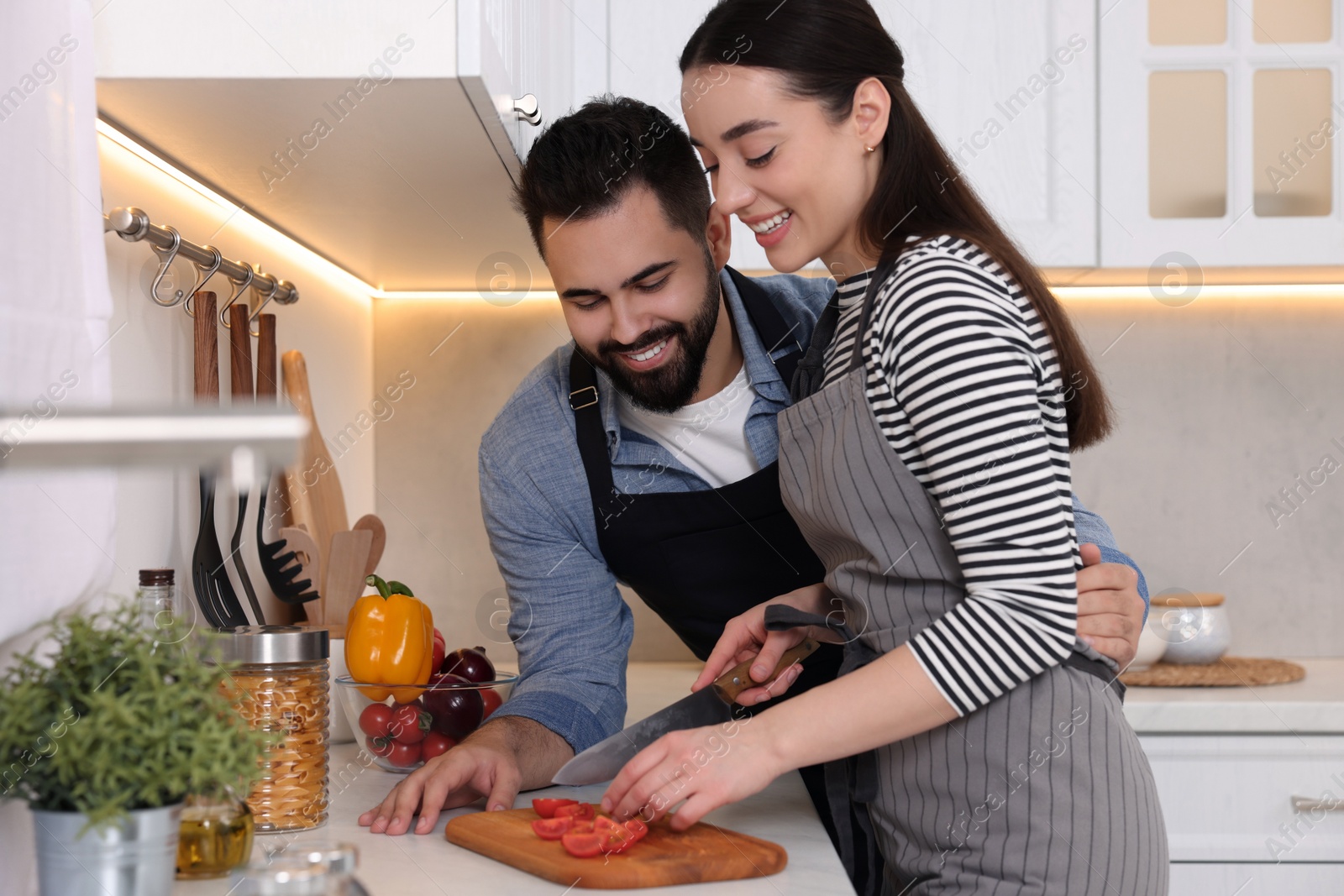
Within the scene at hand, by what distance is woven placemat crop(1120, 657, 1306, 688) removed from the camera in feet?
5.51

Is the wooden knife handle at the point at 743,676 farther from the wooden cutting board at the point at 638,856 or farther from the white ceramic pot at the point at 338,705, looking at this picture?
the white ceramic pot at the point at 338,705

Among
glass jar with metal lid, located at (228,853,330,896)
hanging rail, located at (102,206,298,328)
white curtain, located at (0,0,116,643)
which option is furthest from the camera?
hanging rail, located at (102,206,298,328)

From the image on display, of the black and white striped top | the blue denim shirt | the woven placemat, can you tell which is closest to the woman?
the black and white striped top

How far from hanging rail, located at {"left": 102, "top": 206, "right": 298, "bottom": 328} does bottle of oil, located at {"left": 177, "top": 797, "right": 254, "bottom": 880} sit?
46cm

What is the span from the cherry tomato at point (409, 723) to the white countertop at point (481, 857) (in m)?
0.04

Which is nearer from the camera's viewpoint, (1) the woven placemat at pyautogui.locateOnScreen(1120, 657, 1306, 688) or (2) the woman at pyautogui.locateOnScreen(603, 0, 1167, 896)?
(2) the woman at pyautogui.locateOnScreen(603, 0, 1167, 896)

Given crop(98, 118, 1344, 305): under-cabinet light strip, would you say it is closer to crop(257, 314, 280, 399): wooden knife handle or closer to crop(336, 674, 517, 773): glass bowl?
crop(257, 314, 280, 399): wooden knife handle

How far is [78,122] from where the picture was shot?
68cm

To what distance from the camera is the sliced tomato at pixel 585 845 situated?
31.0 inches

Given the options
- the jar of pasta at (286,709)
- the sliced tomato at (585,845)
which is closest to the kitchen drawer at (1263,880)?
the sliced tomato at (585,845)

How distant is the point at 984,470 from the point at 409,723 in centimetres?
69

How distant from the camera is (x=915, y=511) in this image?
84cm

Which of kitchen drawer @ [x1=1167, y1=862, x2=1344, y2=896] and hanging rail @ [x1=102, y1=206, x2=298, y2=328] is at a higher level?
hanging rail @ [x1=102, y1=206, x2=298, y2=328]

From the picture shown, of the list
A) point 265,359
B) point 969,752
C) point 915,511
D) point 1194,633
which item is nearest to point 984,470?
point 915,511
